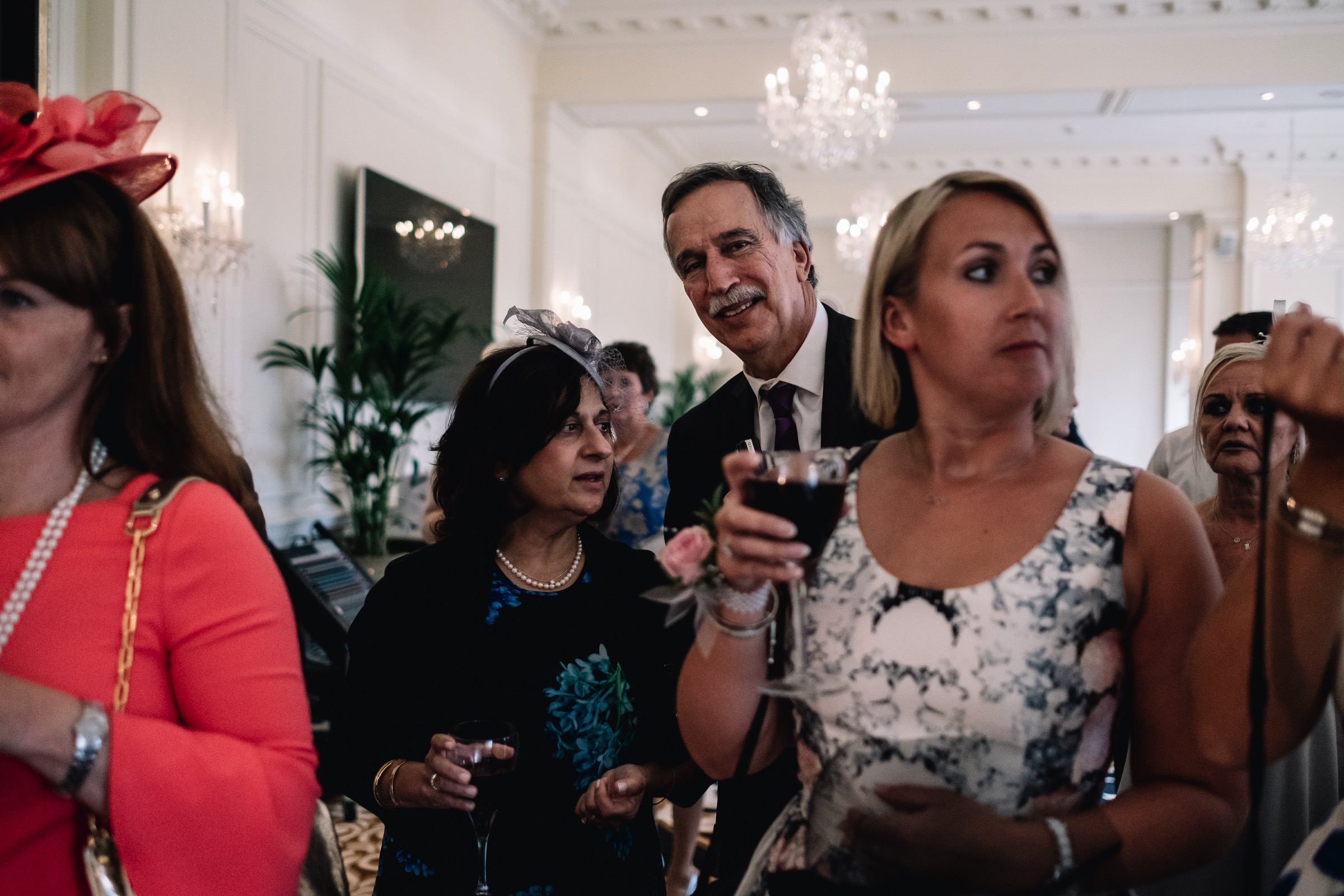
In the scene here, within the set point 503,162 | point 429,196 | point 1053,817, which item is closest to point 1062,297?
point 1053,817

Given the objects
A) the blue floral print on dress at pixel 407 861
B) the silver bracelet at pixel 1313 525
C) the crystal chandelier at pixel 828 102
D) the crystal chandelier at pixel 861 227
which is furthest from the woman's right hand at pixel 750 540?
the crystal chandelier at pixel 861 227

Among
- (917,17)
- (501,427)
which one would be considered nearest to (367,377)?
(501,427)

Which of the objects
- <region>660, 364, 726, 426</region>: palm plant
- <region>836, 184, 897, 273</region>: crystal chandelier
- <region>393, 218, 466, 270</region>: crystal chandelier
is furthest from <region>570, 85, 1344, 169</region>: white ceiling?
<region>660, 364, 726, 426</region>: palm plant

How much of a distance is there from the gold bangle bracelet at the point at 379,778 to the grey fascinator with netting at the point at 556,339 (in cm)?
71

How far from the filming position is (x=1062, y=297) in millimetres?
1236

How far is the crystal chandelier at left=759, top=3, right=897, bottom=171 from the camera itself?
221 inches

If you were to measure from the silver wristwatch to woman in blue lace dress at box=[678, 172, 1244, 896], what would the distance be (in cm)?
67

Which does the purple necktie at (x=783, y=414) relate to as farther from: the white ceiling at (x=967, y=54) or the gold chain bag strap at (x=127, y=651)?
the white ceiling at (x=967, y=54)

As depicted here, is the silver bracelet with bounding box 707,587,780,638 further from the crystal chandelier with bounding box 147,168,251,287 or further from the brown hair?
the crystal chandelier with bounding box 147,168,251,287

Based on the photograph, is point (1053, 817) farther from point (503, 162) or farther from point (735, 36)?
point (735, 36)

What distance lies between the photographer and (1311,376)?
971 mm

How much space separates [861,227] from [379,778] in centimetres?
826

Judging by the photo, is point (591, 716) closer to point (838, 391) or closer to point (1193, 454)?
point (838, 391)

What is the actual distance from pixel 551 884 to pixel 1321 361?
52.6 inches
